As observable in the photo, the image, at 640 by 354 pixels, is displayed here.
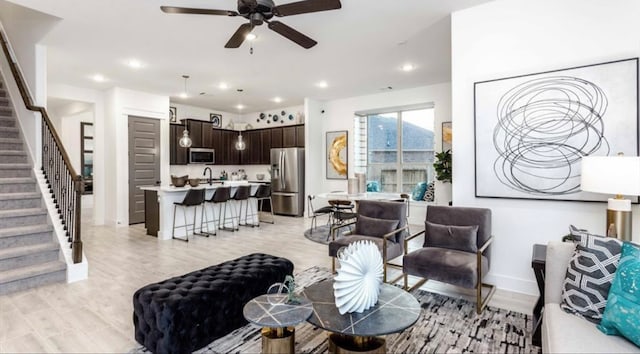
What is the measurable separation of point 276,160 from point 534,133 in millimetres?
6222

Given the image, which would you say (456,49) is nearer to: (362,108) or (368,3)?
(368,3)

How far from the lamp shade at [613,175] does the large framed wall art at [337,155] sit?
5.71 m

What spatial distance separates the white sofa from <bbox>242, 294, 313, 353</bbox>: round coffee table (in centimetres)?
127

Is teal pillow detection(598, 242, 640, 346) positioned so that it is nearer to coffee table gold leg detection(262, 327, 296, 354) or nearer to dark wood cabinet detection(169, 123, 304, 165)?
coffee table gold leg detection(262, 327, 296, 354)

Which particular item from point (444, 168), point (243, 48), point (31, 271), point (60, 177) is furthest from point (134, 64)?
point (444, 168)

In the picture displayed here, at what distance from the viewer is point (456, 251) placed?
3152 mm

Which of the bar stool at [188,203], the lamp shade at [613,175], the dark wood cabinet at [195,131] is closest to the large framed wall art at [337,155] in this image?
the dark wood cabinet at [195,131]

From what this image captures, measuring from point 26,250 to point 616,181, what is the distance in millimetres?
5340

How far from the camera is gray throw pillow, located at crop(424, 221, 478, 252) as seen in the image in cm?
314

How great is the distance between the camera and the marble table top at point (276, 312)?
177cm

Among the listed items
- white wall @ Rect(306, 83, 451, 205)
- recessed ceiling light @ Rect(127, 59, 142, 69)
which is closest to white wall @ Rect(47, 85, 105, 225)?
recessed ceiling light @ Rect(127, 59, 142, 69)

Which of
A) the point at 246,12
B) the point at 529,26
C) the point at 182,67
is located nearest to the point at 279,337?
the point at 246,12

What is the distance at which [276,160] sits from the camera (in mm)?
8445

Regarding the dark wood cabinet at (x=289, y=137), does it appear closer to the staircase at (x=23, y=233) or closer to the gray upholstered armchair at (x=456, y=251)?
the staircase at (x=23, y=233)
